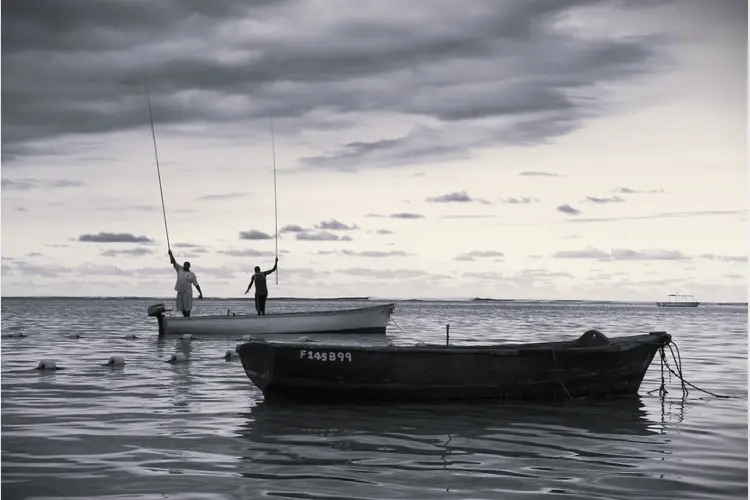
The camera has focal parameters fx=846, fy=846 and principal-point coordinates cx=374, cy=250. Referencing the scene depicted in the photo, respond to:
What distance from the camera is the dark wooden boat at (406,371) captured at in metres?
12.5

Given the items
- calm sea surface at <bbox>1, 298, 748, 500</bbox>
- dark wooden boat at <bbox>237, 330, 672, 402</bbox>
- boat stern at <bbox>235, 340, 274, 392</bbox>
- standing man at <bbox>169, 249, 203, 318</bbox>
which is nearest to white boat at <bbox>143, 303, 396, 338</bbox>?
standing man at <bbox>169, 249, 203, 318</bbox>

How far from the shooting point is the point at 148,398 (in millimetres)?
13141

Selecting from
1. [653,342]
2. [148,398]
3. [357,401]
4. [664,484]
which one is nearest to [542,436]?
[664,484]

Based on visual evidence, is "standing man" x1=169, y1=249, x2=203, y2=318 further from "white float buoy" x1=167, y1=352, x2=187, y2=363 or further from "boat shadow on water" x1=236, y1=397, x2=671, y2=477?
"boat shadow on water" x1=236, y1=397, x2=671, y2=477

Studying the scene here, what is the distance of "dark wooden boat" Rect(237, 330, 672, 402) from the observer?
12547mm

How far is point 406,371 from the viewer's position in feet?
41.4

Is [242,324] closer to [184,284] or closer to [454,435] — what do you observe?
[184,284]

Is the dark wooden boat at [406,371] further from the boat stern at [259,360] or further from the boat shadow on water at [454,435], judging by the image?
the boat shadow on water at [454,435]

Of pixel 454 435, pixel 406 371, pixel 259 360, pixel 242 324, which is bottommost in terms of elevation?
pixel 454 435

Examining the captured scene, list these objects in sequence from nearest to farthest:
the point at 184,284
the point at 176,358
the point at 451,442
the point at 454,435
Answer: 1. the point at 451,442
2. the point at 454,435
3. the point at 176,358
4. the point at 184,284

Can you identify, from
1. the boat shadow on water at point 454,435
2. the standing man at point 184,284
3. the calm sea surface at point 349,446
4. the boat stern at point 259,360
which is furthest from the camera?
the standing man at point 184,284

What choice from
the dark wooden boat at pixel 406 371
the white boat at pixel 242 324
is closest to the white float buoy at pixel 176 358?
the dark wooden boat at pixel 406 371

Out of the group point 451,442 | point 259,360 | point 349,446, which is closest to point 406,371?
point 259,360

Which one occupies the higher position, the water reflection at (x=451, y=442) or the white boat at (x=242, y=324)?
the white boat at (x=242, y=324)
